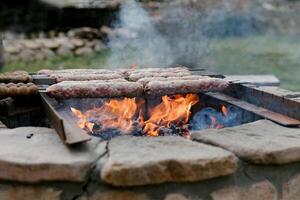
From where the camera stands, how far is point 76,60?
33.1 feet

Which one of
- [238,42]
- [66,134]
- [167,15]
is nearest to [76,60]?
[167,15]

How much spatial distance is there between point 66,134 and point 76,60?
27.5 feet

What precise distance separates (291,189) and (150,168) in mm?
771

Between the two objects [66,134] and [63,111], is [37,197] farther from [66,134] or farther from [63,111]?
[63,111]

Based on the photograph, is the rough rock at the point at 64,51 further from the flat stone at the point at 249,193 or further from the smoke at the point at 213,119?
the flat stone at the point at 249,193

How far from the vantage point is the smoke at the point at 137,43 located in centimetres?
631

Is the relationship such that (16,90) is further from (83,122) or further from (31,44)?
(31,44)

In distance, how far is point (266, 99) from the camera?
9.37 feet

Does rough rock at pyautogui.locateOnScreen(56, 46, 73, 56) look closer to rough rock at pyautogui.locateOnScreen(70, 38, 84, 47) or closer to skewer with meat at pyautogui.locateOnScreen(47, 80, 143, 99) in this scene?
rough rock at pyautogui.locateOnScreen(70, 38, 84, 47)

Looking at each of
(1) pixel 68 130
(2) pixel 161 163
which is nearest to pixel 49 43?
(1) pixel 68 130

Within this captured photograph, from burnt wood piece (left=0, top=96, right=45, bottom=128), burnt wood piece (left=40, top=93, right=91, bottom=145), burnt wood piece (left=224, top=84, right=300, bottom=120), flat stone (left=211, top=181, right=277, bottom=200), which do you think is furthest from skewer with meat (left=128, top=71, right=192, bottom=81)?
flat stone (left=211, top=181, right=277, bottom=200)

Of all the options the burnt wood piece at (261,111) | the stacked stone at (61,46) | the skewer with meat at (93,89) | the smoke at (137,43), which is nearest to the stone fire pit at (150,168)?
the burnt wood piece at (261,111)

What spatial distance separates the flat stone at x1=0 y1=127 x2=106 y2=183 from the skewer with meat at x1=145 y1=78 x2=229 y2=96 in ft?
2.57

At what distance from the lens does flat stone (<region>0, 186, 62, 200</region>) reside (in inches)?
71.0
